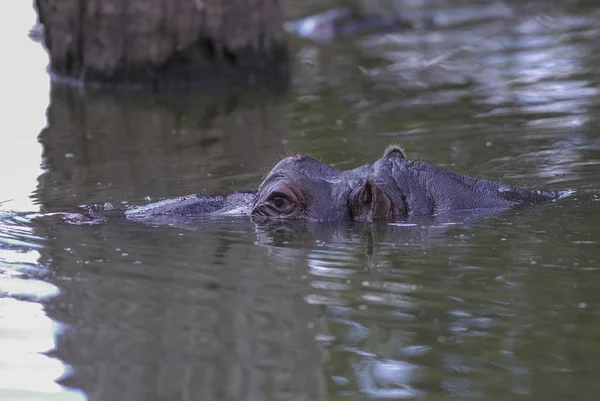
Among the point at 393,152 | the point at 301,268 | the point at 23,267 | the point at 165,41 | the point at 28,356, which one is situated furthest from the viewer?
the point at 165,41

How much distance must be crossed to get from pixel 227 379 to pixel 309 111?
6813mm

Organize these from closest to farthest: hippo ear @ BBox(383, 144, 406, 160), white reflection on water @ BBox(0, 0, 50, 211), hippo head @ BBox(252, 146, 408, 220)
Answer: hippo head @ BBox(252, 146, 408, 220) → hippo ear @ BBox(383, 144, 406, 160) → white reflection on water @ BBox(0, 0, 50, 211)

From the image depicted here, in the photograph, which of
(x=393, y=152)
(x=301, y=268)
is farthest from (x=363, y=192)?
(x=301, y=268)

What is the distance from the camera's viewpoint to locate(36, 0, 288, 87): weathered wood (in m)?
11.3

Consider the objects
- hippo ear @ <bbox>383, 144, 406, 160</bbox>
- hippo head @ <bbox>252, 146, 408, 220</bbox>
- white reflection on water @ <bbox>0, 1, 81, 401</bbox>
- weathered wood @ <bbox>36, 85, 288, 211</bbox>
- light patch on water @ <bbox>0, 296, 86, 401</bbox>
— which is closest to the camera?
light patch on water @ <bbox>0, 296, 86, 401</bbox>

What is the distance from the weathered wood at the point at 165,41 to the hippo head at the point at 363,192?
5.74 meters

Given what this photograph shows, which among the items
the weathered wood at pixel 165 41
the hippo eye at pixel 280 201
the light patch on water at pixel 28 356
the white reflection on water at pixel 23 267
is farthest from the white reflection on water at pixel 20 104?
the light patch on water at pixel 28 356

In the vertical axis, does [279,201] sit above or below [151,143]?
below

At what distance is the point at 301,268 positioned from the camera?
4.87 meters

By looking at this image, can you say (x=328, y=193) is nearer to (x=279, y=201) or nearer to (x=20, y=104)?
(x=279, y=201)

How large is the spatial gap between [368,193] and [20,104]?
6184mm

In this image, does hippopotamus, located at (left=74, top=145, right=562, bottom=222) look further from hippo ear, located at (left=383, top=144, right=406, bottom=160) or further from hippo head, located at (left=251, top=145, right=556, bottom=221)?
hippo ear, located at (left=383, top=144, right=406, bottom=160)

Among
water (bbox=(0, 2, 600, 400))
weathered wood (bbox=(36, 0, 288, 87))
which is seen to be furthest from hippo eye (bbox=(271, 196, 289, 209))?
weathered wood (bbox=(36, 0, 288, 87))

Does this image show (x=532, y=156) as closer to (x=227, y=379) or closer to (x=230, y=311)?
(x=230, y=311)
